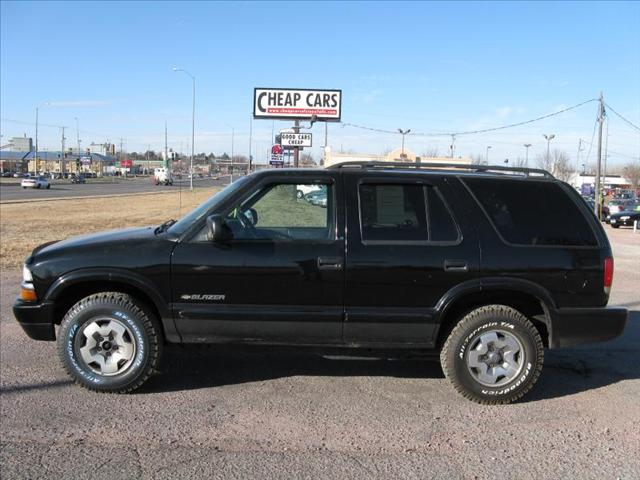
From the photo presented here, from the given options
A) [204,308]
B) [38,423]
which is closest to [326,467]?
[204,308]

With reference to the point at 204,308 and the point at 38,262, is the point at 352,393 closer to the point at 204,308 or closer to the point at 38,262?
the point at 204,308

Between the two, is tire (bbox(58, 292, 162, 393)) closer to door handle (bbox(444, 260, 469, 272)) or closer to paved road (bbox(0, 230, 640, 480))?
paved road (bbox(0, 230, 640, 480))

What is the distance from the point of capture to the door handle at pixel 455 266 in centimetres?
435

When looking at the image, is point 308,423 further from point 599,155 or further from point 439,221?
point 599,155

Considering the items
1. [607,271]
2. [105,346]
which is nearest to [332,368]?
[105,346]

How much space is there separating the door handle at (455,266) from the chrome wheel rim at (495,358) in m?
0.54

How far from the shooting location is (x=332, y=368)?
17.1ft

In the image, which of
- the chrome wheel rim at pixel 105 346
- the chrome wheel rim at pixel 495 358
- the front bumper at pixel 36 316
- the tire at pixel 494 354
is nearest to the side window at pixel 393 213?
the tire at pixel 494 354

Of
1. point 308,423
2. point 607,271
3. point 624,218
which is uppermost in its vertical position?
point 607,271

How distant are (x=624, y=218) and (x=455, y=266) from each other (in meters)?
30.5

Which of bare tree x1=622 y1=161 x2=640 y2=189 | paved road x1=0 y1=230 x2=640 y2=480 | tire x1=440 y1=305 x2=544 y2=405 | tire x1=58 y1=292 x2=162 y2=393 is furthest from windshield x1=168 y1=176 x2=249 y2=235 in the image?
bare tree x1=622 y1=161 x2=640 y2=189

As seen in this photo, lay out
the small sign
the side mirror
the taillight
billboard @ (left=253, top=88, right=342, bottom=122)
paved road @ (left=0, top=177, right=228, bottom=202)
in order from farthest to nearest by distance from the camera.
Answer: paved road @ (left=0, top=177, right=228, bottom=202) < billboard @ (left=253, top=88, right=342, bottom=122) < the small sign < the taillight < the side mirror

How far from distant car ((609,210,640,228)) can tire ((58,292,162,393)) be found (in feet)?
103

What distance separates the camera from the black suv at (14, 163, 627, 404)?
435cm
